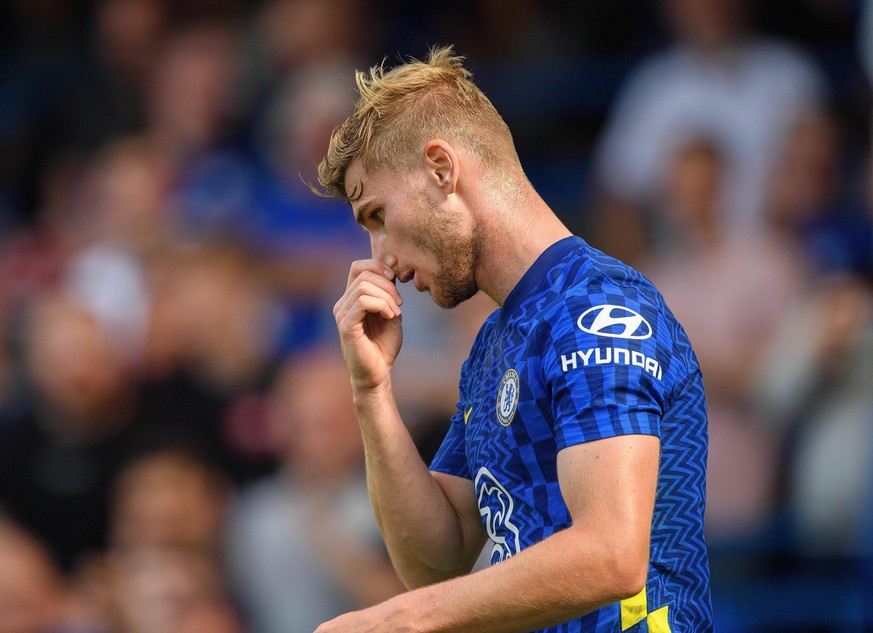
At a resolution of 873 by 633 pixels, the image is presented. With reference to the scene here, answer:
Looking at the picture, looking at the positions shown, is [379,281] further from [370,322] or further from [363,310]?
[370,322]

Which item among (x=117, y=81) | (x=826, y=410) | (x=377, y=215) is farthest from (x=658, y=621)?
(x=117, y=81)

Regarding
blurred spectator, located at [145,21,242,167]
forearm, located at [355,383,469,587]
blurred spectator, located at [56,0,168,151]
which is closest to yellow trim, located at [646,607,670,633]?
forearm, located at [355,383,469,587]

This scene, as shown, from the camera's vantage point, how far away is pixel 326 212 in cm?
758

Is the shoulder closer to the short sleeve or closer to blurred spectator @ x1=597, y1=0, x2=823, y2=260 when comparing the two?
the short sleeve

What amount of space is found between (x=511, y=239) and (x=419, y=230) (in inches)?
8.3

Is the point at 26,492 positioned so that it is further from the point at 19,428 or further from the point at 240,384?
the point at 240,384

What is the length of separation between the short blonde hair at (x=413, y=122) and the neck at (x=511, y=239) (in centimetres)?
12

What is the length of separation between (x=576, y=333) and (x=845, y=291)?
12.1 feet

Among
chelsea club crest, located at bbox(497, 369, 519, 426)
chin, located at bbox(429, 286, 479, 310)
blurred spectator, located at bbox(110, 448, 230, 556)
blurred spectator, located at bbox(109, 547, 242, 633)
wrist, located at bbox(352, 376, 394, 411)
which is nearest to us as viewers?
chelsea club crest, located at bbox(497, 369, 519, 426)

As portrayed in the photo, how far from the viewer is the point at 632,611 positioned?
2529 millimetres

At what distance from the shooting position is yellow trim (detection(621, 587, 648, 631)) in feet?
8.30

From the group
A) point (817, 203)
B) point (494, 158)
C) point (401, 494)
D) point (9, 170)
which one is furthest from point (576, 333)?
point (9, 170)

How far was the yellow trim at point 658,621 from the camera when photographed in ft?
8.32

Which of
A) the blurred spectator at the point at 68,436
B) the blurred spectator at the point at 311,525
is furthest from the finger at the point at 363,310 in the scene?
the blurred spectator at the point at 68,436
